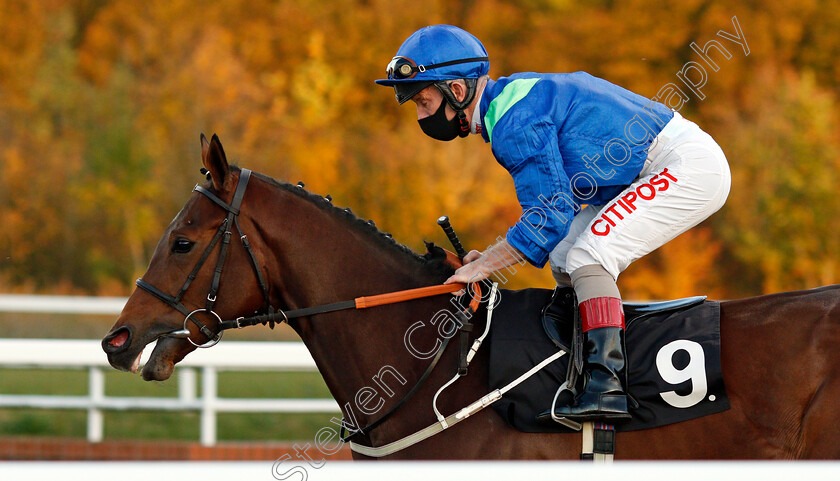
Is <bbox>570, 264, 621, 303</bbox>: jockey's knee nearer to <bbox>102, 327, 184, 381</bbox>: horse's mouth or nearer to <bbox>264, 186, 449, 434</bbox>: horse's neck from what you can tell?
<bbox>264, 186, 449, 434</bbox>: horse's neck

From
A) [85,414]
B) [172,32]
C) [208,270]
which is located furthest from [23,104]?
[208,270]

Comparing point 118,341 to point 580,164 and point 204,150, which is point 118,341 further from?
point 580,164

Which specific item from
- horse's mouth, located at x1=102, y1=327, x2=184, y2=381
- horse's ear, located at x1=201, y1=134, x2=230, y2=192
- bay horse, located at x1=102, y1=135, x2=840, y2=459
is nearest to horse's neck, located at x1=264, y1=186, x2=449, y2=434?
bay horse, located at x1=102, y1=135, x2=840, y2=459

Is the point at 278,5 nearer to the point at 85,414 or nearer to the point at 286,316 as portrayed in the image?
the point at 85,414

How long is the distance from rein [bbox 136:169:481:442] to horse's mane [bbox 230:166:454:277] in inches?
4.9

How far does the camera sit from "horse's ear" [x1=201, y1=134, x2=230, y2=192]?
302cm

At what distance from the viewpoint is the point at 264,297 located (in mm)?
3104

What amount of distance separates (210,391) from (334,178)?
1823 centimetres

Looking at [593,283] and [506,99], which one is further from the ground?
[506,99]

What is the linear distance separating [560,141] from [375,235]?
0.77m

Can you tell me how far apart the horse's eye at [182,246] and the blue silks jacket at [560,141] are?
1.14m

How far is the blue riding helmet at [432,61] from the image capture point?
3109mm

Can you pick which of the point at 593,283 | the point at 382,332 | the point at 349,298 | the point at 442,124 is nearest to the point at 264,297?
the point at 349,298

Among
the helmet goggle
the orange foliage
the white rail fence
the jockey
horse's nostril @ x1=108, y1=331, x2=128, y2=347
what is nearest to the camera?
the jockey
